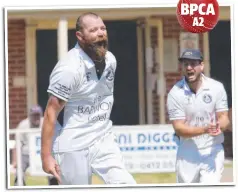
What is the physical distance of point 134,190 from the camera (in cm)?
1800

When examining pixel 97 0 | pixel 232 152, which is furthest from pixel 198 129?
pixel 97 0

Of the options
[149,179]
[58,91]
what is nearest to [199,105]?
[149,179]

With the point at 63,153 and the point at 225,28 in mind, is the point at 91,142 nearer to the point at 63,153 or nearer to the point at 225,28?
the point at 63,153

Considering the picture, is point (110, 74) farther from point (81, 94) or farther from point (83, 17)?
point (83, 17)

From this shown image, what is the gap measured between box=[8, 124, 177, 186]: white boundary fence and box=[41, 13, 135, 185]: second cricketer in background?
9 cm

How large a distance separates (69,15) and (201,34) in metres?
1.21

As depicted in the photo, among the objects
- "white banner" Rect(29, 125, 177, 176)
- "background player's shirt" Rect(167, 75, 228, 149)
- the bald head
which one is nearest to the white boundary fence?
"white banner" Rect(29, 125, 177, 176)

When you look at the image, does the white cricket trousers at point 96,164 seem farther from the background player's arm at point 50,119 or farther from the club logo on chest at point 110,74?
the club logo on chest at point 110,74

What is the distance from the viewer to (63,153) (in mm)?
18094

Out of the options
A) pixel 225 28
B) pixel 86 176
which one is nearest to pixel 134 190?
pixel 86 176

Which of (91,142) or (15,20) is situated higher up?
(15,20)

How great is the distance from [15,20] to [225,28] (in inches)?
74.8

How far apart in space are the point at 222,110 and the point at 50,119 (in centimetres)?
157

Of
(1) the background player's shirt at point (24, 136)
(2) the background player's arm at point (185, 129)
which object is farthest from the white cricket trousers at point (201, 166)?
(1) the background player's shirt at point (24, 136)
